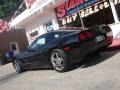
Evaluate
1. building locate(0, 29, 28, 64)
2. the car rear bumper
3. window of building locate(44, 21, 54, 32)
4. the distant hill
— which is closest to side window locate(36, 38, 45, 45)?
the car rear bumper

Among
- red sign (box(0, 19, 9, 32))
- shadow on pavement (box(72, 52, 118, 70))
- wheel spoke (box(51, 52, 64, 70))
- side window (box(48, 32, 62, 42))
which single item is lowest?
shadow on pavement (box(72, 52, 118, 70))

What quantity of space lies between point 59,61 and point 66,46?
0.57 meters

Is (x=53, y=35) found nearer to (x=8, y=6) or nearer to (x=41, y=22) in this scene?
(x=41, y=22)

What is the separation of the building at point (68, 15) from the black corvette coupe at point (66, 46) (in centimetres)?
342

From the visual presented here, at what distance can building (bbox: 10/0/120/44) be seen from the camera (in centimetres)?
1305

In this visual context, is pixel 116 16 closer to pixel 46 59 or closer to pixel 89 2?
pixel 89 2

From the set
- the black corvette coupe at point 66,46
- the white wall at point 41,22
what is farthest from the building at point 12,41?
the black corvette coupe at point 66,46

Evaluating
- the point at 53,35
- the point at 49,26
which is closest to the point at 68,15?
the point at 49,26

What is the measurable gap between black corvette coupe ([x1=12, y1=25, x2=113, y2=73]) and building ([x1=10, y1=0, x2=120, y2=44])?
11.2ft

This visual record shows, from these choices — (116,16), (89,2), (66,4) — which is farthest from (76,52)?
(66,4)

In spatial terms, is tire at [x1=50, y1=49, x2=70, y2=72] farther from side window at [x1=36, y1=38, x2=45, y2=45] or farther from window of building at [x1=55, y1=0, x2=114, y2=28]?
window of building at [x1=55, y1=0, x2=114, y2=28]

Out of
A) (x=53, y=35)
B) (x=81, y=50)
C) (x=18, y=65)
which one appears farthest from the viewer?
(x=18, y=65)

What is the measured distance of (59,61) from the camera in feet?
27.9

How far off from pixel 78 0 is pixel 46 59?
625cm
